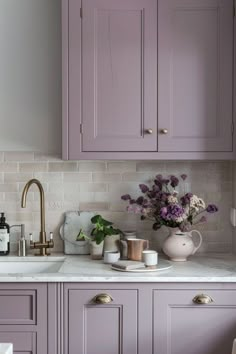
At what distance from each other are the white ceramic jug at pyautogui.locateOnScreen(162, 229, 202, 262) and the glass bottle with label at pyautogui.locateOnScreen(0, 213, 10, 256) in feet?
2.72

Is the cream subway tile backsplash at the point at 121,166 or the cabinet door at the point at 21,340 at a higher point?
the cream subway tile backsplash at the point at 121,166

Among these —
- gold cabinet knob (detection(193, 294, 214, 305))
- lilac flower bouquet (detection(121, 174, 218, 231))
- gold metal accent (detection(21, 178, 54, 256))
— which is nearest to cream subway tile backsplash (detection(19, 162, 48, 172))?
gold metal accent (detection(21, 178, 54, 256))

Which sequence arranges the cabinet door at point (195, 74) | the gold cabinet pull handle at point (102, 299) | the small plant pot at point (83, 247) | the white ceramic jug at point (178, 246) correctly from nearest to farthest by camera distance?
the gold cabinet pull handle at point (102, 299) → the cabinet door at point (195, 74) → the white ceramic jug at point (178, 246) → the small plant pot at point (83, 247)

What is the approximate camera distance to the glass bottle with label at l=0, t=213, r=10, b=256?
2914 millimetres

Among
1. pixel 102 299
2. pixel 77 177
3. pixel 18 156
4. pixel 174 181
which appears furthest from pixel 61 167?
pixel 102 299

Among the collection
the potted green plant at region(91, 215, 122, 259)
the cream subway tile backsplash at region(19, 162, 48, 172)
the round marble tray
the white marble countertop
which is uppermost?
the cream subway tile backsplash at region(19, 162, 48, 172)

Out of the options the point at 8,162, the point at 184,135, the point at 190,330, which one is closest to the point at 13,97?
the point at 8,162

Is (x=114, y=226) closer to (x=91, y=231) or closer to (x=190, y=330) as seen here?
(x=91, y=231)

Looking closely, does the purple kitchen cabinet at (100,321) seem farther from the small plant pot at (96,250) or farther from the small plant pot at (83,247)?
the small plant pot at (83,247)

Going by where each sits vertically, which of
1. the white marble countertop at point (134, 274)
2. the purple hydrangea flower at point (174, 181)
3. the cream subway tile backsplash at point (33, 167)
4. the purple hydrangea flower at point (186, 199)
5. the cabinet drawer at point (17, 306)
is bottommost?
the cabinet drawer at point (17, 306)

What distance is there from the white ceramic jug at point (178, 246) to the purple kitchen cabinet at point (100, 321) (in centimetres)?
42

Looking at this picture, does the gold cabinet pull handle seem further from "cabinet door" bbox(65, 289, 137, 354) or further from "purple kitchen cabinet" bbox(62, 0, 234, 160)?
"purple kitchen cabinet" bbox(62, 0, 234, 160)

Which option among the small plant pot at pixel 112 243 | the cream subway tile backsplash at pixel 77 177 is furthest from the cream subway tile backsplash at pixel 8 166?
the small plant pot at pixel 112 243

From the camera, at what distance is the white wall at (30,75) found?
9.77ft
